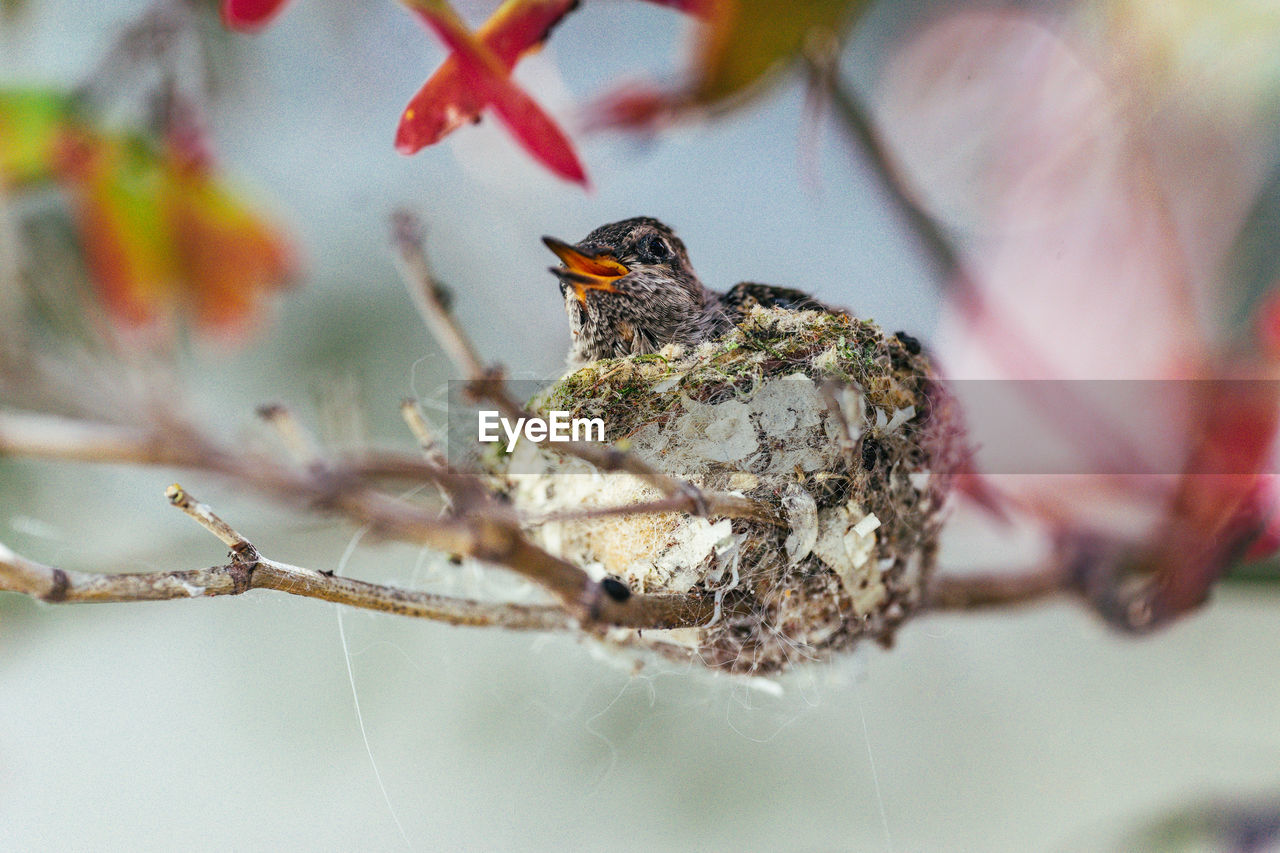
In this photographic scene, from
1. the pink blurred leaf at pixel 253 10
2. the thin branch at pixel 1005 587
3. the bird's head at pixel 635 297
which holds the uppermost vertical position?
the pink blurred leaf at pixel 253 10

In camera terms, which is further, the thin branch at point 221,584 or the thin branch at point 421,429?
the thin branch at point 421,429

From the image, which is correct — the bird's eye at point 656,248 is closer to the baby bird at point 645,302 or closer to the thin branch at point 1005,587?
the baby bird at point 645,302

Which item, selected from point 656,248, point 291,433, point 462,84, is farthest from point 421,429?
point 656,248

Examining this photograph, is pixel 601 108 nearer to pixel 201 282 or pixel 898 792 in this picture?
pixel 201 282

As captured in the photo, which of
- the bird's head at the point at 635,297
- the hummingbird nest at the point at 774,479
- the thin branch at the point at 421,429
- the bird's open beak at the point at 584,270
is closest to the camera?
the thin branch at the point at 421,429

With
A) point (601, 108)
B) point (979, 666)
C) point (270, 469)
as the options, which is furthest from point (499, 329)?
point (979, 666)

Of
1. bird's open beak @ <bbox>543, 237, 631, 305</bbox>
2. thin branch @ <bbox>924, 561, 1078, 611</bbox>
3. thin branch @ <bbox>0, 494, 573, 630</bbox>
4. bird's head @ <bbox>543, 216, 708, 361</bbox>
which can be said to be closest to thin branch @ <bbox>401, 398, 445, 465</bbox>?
thin branch @ <bbox>0, 494, 573, 630</bbox>

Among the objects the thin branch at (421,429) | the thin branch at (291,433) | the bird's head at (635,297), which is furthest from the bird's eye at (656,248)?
the thin branch at (291,433)

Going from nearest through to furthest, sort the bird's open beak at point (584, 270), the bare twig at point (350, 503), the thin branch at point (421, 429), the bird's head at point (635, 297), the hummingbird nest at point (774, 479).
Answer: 1. the bare twig at point (350, 503)
2. the thin branch at point (421, 429)
3. the hummingbird nest at point (774, 479)
4. the bird's open beak at point (584, 270)
5. the bird's head at point (635, 297)
